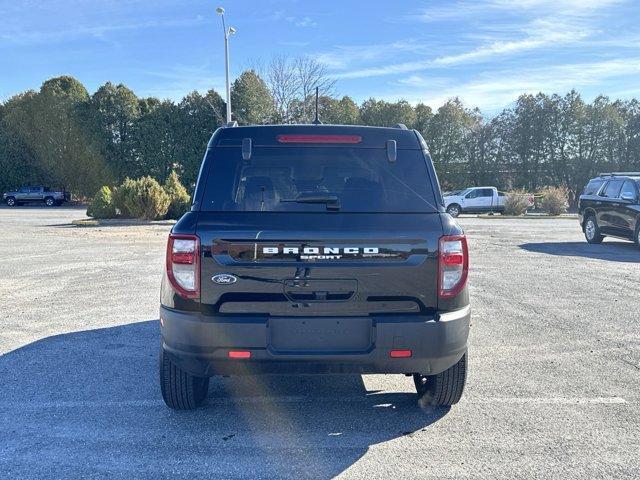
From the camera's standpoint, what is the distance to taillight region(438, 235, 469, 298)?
11.0 ft

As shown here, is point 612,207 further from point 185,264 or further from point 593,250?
point 185,264

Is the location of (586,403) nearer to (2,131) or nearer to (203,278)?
(203,278)

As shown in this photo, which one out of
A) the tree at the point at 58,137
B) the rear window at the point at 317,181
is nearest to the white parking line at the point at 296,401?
the rear window at the point at 317,181

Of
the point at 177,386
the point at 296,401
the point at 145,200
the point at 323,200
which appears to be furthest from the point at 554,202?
the point at 177,386

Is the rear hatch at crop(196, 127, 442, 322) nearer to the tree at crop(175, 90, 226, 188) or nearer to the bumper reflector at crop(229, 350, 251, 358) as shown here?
the bumper reflector at crop(229, 350, 251, 358)

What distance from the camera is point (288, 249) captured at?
329 cm

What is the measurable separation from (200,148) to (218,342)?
132 ft

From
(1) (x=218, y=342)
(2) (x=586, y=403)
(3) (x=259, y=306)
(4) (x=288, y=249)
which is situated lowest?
(2) (x=586, y=403)

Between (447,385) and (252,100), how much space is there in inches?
1273

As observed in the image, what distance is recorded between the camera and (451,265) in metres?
3.39

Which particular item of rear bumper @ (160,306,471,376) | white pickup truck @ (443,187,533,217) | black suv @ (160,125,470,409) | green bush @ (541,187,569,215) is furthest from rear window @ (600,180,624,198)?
white pickup truck @ (443,187,533,217)

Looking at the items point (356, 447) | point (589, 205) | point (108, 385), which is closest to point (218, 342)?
point (356, 447)

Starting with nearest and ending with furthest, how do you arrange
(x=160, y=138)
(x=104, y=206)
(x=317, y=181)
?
(x=317, y=181) → (x=104, y=206) → (x=160, y=138)

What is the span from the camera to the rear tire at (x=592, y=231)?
50.2ft
